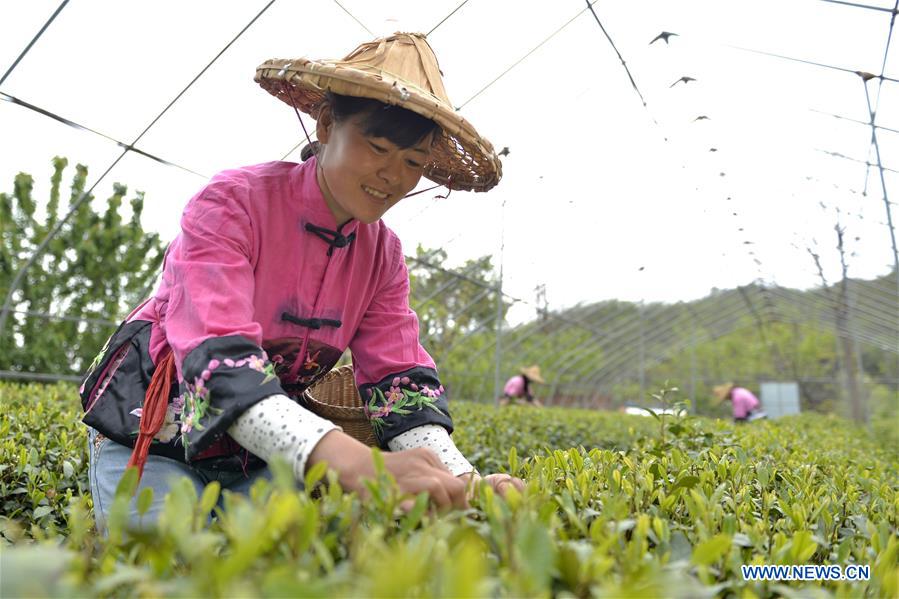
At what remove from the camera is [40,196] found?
1170cm

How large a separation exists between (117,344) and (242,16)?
3.62 meters

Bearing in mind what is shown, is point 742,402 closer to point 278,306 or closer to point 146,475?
point 278,306

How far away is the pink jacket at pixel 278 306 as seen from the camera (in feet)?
4.37

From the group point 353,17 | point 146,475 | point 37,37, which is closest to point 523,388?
point 353,17

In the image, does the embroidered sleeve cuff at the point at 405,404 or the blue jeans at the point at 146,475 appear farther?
the embroidered sleeve cuff at the point at 405,404

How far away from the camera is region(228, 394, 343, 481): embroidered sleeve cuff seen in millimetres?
1196

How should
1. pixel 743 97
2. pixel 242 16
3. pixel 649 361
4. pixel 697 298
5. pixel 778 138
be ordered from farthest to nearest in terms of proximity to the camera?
pixel 649 361 → pixel 697 298 → pixel 778 138 → pixel 743 97 → pixel 242 16

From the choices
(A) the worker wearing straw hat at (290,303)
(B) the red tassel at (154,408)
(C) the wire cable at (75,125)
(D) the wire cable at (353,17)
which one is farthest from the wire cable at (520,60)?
(B) the red tassel at (154,408)

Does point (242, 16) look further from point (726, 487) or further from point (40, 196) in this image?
point (40, 196)

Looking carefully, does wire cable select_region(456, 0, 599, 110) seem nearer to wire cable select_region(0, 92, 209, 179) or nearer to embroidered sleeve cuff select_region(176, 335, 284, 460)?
wire cable select_region(0, 92, 209, 179)

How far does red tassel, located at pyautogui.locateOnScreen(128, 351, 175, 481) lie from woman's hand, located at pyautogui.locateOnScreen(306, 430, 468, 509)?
49 centimetres

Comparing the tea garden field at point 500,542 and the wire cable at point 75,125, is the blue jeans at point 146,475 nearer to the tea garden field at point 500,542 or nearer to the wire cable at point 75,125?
the tea garden field at point 500,542

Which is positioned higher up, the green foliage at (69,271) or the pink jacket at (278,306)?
the green foliage at (69,271)

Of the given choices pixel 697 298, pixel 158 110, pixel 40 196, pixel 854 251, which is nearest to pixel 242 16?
pixel 158 110
